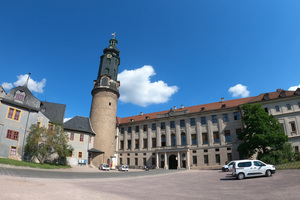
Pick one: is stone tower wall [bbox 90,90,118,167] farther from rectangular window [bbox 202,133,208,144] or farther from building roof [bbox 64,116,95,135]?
rectangular window [bbox 202,133,208,144]

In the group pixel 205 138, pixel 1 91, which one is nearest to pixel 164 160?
pixel 205 138

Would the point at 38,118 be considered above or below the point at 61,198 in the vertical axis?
above

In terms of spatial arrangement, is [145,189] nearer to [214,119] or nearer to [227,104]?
[214,119]

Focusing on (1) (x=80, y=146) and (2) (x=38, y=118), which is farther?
(1) (x=80, y=146)

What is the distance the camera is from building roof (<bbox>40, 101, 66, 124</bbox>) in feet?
126

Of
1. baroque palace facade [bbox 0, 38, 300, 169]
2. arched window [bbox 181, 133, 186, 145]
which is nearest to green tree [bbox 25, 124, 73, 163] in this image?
baroque palace facade [bbox 0, 38, 300, 169]

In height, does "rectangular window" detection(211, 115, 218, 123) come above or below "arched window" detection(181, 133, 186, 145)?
above

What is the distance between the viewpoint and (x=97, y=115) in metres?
46.0

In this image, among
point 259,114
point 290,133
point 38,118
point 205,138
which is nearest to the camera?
point 259,114

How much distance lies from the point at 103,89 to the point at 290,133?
1539 inches

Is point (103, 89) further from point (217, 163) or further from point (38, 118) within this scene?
point (217, 163)

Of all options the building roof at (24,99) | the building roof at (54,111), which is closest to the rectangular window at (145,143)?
the building roof at (54,111)

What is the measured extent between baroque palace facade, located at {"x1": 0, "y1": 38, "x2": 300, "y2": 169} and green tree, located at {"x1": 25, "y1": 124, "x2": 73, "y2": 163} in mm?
1370

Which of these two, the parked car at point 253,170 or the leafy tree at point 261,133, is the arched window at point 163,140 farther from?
the parked car at point 253,170
